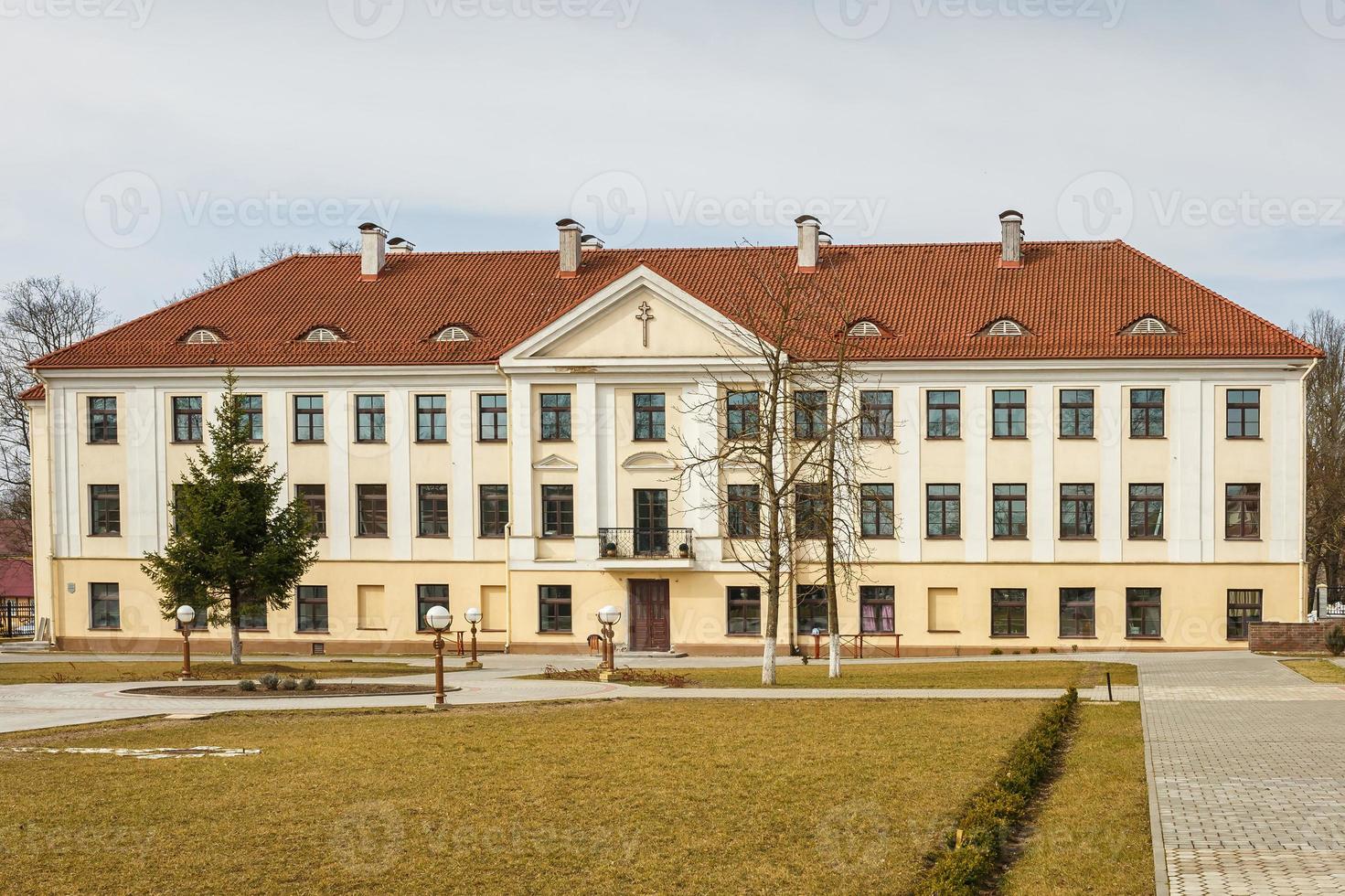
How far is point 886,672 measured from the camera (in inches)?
1211

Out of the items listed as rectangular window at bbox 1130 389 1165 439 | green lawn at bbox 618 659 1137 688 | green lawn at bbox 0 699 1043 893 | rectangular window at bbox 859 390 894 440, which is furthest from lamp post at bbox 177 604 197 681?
rectangular window at bbox 1130 389 1165 439

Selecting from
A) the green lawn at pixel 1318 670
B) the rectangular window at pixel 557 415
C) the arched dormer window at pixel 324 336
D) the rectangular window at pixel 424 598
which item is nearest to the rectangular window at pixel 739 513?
the rectangular window at pixel 557 415

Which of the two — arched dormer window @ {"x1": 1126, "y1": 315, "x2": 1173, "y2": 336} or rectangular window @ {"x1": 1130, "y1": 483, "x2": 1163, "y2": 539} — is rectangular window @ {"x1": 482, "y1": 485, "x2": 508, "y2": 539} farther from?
arched dormer window @ {"x1": 1126, "y1": 315, "x2": 1173, "y2": 336}

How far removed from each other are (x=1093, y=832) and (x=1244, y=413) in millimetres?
29932

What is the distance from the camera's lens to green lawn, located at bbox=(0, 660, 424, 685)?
29.7 metres

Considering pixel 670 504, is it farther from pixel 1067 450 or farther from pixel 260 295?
pixel 260 295

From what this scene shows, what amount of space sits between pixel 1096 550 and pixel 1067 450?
9.14ft

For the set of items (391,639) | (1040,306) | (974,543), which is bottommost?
(391,639)

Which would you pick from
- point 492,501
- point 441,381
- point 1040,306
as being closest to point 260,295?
point 441,381

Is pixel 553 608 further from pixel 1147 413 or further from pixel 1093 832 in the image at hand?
pixel 1093 832

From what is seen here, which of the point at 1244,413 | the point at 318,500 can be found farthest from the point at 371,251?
the point at 1244,413

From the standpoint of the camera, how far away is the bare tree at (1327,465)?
197 ft

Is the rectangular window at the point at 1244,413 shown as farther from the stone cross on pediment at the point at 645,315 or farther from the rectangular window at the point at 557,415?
the rectangular window at the point at 557,415

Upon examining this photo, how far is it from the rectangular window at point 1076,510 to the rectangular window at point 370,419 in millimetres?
19168
